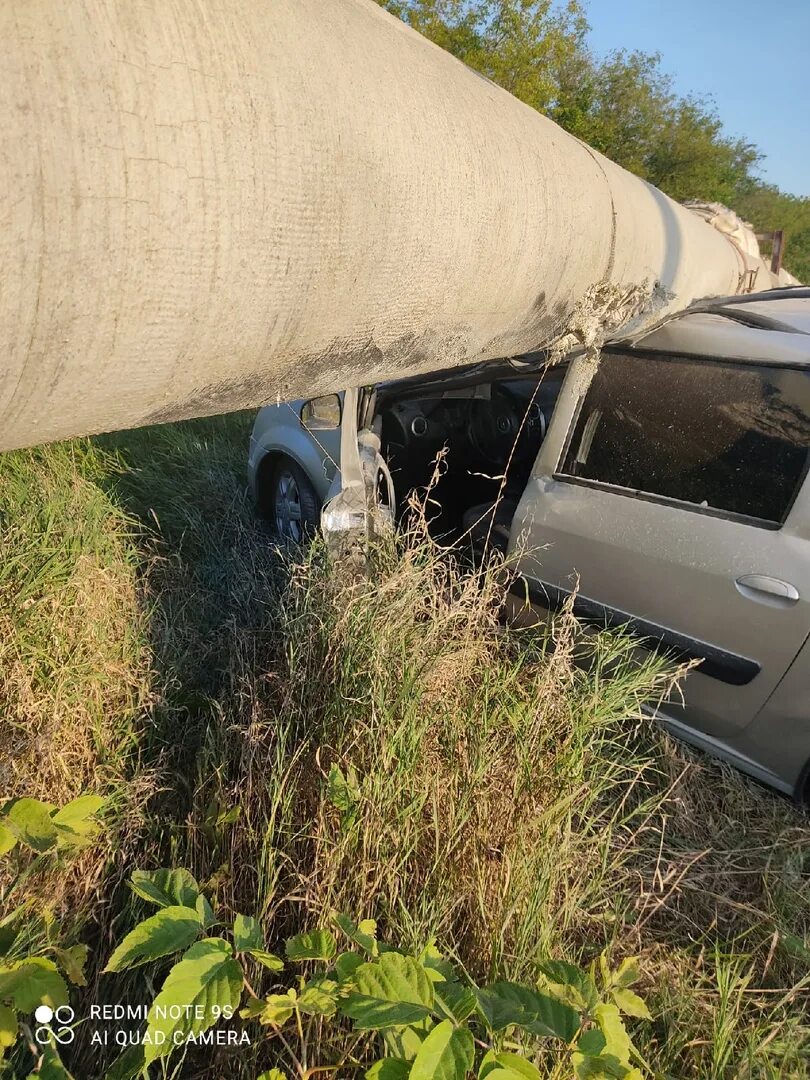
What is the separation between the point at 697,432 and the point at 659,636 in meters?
0.66

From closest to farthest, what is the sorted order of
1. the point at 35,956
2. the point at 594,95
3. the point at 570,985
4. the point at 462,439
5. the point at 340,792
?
the point at 570,985
the point at 35,956
the point at 340,792
the point at 462,439
the point at 594,95

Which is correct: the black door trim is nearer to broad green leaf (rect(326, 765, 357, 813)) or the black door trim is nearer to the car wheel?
broad green leaf (rect(326, 765, 357, 813))

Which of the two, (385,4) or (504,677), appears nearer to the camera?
(504,677)

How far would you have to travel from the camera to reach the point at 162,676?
253cm

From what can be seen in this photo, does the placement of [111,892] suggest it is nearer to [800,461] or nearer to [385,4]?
[800,461]

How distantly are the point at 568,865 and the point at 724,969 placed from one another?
42cm

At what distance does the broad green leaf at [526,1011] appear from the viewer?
1.11 metres

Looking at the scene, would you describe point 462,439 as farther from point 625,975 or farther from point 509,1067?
point 509,1067

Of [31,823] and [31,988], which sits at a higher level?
[31,823]

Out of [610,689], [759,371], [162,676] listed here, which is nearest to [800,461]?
[759,371]

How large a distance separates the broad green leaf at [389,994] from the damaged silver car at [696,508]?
4.71 feet

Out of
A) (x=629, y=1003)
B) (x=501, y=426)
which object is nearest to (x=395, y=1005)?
(x=629, y=1003)

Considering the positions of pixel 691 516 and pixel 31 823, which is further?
pixel 691 516

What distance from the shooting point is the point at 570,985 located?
1.27 m
